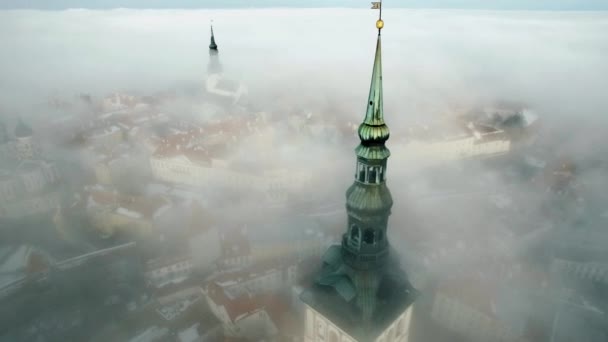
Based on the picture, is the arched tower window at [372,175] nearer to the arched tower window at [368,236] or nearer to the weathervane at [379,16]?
the arched tower window at [368,236]

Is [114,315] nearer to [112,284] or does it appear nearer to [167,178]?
[112,284]

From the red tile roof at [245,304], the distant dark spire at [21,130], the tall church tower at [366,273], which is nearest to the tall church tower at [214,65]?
the distant dark spire at [21,130]

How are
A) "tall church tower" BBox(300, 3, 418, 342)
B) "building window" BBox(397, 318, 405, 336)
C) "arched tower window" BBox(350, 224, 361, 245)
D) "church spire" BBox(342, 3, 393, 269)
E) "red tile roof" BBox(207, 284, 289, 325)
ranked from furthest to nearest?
"red tile roof" BBox(207, 284, 289, 325) < "building window" BBox(397, 318, 405, 336) < "arched tower window" BBox(350, 224, 361, 245) < "tall church tower" BBox(300, 3, 418, 342) < "church spire" BBox(342, 3, 393, 269)

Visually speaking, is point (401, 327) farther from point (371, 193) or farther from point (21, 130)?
point (21, 130)

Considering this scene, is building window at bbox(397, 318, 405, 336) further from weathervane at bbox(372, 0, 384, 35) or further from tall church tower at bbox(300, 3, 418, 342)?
weathervane at bbox(372, 0, 384, 35)

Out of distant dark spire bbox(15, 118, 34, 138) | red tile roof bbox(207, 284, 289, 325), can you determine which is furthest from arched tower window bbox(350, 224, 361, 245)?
distant dark spire bbox(15, 118, 34, 138)

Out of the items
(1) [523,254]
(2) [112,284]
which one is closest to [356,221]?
(2) [112,284]

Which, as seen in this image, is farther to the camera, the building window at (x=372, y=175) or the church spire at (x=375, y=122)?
the building window at (x=372, y=175)
